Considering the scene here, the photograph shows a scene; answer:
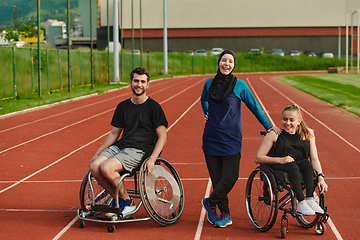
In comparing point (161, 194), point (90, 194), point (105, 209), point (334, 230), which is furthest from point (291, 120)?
point (90, 194)

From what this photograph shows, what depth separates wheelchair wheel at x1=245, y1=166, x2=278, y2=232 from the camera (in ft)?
16.8

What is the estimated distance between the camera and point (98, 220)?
214 inches

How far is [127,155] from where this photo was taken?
5.56 metres

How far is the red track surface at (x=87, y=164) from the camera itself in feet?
18.0

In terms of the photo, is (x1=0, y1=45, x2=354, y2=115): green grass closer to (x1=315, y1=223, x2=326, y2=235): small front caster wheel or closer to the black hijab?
(x1=315, y1=223, x2=326, y2=235): small front caster wheel

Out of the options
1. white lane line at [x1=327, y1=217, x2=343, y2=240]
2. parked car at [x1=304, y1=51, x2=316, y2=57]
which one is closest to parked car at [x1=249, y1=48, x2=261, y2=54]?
parked car at [x1=304, y1=51, x2=316, y2=57]

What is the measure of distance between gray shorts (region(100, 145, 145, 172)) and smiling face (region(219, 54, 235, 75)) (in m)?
1.36

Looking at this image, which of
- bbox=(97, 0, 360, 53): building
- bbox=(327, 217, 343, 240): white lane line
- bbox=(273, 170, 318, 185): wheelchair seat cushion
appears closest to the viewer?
bbox=(273, 170, 318, 185): wheelchair seat cushion

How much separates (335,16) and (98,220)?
78.8 m

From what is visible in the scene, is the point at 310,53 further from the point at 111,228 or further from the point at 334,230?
the point at 111,228

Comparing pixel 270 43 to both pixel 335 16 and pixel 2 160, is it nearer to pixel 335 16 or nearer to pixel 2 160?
pixel 335 16

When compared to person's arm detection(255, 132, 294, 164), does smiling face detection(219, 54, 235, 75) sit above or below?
above

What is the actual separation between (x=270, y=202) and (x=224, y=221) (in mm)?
621

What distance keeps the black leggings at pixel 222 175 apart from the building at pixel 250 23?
73952mm
